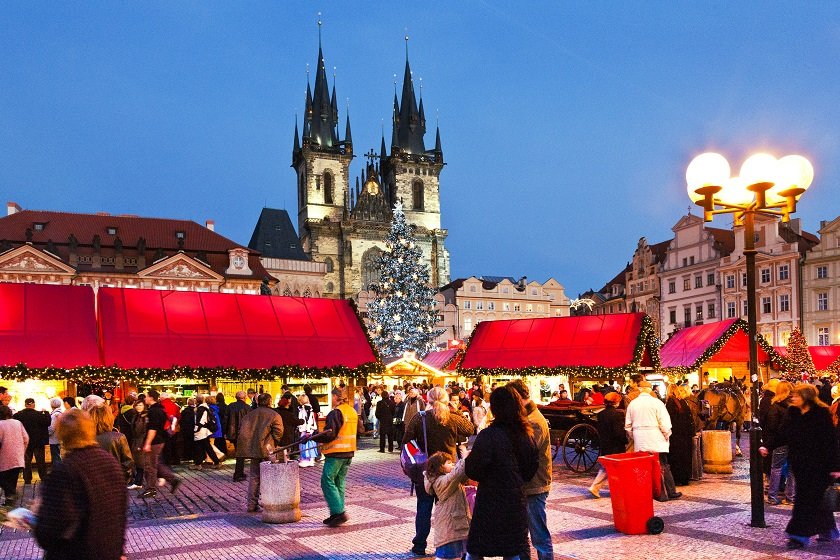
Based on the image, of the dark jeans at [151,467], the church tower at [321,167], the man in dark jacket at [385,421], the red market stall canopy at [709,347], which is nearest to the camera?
the dark jeans at [151,467]

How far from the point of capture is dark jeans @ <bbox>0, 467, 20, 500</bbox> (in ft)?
34.4

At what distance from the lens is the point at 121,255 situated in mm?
54000

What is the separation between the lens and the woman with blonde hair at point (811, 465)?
25.6 ft

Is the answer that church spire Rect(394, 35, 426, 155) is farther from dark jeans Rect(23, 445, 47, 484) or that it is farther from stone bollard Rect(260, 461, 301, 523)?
stone bollard Rect(260, 461, 301, 523)

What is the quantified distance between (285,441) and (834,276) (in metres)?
40.3

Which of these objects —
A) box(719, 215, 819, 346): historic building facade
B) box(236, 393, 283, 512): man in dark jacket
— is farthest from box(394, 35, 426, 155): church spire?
box(236, 393, 283, 512): man in dark jacket

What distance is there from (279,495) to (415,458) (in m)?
2.62

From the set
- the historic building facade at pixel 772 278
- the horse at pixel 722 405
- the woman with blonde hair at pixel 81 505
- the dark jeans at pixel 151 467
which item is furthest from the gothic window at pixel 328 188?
Answer: the woman with blonde hair at pixel 81 505

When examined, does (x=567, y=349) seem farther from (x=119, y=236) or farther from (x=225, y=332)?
(x=119, y=236)

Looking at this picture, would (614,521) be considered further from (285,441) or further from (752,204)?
(285,441)

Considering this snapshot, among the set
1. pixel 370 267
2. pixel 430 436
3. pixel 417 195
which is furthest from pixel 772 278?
pixel 430 436

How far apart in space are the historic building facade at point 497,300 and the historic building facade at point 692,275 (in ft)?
61.9

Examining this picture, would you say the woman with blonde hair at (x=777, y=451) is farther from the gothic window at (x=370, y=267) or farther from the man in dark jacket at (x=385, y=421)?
the gothic window at (x=370, y=267)

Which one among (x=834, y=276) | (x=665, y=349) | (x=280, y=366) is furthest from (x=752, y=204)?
(x=834, y=276)
